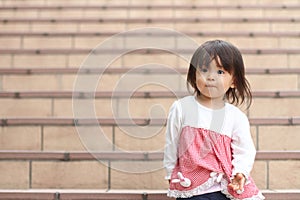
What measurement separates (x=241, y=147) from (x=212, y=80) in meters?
0.31

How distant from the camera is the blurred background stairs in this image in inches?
126

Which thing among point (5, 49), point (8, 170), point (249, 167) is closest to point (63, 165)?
point (8, 170)

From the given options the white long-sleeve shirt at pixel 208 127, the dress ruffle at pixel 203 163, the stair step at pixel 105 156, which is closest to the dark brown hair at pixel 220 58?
the white long-sleeve shirt at pixel 208 127

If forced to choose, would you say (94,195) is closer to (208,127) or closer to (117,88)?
(208,127)

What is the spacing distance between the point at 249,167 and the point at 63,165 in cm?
123

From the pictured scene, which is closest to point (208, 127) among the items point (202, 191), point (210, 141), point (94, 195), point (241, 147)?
point (210, 141)

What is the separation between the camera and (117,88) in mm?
4273

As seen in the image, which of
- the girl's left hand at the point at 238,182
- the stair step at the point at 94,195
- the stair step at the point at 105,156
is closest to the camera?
the girl's left hand at the point at 238,182

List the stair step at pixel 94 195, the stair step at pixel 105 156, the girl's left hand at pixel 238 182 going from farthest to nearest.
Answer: the stair step at pixel 105 156, the stair step at pixel 94 195, the girl's left hand at pixel 238 182

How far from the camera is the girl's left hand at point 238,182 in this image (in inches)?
91.8

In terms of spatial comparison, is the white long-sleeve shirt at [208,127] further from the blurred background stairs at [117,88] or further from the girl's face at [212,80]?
the blurred background stairs at [117,88]

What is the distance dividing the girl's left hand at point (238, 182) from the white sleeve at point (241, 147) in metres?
0.03

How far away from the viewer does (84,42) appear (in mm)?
5457

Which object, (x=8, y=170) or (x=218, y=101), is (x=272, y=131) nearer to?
(x=218, y=101)
